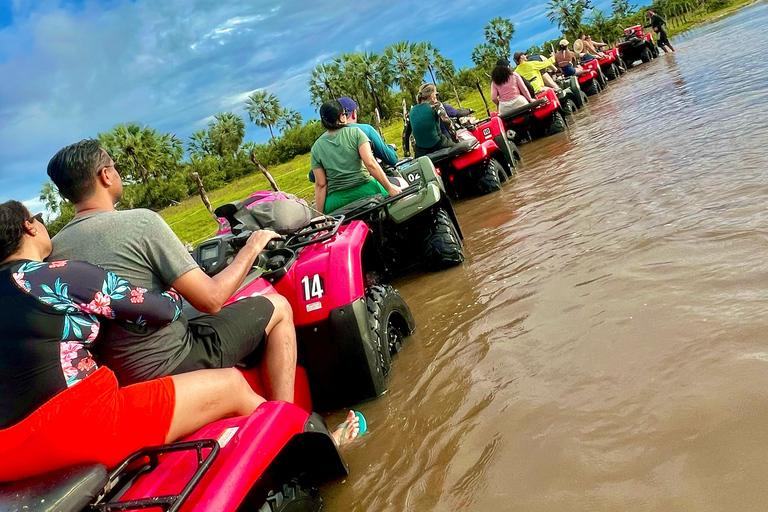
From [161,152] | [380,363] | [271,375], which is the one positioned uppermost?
[161,152]

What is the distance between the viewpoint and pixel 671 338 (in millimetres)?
2689

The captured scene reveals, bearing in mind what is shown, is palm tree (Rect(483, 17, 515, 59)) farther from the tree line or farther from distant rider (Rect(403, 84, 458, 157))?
distant rider (Rect(403, 84, 458, 157))

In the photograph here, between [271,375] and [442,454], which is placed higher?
[271,375]

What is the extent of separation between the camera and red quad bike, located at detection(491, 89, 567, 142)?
10.7 m

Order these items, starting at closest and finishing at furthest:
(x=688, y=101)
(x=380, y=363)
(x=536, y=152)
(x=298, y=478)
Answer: (x=298, y=478) → (x=380, y=363) → (x=688, y=101) → (x=536, y=152)

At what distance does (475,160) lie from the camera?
7844mm

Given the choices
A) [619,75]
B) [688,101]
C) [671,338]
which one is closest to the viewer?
[671,338]

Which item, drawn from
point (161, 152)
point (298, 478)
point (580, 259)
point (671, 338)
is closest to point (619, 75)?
point (580, 259)

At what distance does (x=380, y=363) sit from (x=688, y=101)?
9277 mm

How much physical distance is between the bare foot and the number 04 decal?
66 centimetres

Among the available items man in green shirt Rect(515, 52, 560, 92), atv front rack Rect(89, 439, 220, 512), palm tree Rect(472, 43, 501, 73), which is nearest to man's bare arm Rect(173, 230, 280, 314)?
atv front rack Rect(89, 439, 220, 512)

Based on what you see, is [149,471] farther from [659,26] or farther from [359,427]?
[659,26]

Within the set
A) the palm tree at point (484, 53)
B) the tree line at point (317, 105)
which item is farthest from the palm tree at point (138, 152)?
the palm tree at point (484, 53)

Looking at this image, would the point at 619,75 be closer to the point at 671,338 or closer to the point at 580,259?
the point at 580,259
